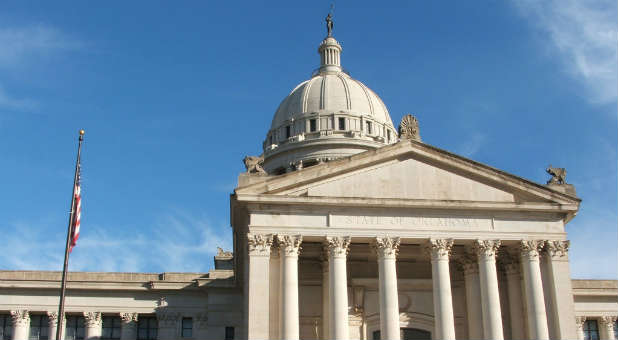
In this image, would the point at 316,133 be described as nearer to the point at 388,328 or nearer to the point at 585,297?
the point at 585,297

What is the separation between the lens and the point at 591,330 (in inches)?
2165

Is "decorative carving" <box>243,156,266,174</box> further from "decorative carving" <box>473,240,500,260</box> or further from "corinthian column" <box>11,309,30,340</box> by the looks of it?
"corinthian column" <box>11,309,30,340</box>

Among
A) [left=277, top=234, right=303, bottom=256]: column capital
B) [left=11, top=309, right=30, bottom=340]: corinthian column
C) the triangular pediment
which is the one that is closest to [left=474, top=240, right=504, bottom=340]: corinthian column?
the triangular pediment

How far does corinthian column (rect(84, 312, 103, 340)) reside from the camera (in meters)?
52.4

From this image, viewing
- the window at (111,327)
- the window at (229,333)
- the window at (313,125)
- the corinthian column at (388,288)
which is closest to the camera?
the corinthian column at (388,288)

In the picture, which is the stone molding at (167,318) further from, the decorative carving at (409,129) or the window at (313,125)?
the window at (313,125)

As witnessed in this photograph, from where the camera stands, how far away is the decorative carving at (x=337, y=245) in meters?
40.8

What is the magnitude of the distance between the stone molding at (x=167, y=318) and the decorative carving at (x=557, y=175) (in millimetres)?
25210

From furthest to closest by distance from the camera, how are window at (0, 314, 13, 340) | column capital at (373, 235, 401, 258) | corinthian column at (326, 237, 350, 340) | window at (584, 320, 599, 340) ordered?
1. window at (584, 320, 599, 340)
2. window at (0, 314, 13, 340)
3. column capital at (373, 235, 401, 258)
4. corinthian column at (326, 237, 350, 340)

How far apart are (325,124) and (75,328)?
35390mm

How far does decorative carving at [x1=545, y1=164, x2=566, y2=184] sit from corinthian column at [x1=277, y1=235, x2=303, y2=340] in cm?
1445

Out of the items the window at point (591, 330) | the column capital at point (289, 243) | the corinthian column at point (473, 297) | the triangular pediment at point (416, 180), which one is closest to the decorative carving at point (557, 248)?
the triangular pediment at point (416, 180)

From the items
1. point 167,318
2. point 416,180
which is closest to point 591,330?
point 416,180

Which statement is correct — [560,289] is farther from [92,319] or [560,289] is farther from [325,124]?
[325,124]
